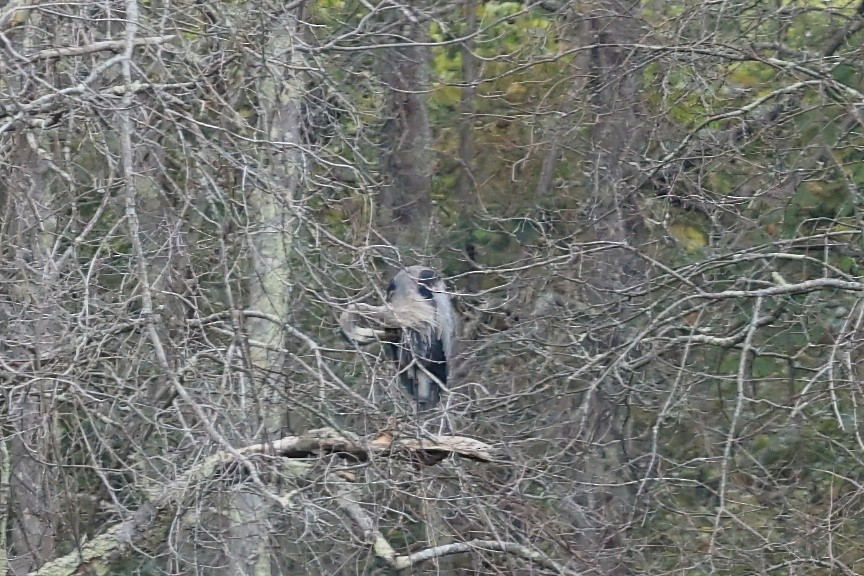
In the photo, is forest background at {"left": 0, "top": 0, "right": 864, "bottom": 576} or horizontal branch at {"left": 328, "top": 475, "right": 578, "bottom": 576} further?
horizontal branch at {"left": 328, "top": 475, "right": 578, "bottom": 576}

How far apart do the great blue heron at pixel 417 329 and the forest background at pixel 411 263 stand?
0.15 meters

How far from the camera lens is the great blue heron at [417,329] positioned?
4.59m

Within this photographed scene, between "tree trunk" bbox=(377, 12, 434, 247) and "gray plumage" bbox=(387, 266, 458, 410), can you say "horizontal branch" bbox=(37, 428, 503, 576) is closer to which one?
"gray plumage" bbox=(387, 266, 458, 410)

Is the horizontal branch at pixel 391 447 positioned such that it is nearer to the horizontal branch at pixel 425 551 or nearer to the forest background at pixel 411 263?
the forest background at pixel 411 263

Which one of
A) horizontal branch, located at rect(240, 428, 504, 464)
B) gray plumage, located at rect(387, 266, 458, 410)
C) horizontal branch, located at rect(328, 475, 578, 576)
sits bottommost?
gray plumage, located at rect(387, 266, 458, 410)

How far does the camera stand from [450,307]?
24.4 ft

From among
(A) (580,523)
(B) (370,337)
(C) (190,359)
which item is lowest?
(A) (580,523)

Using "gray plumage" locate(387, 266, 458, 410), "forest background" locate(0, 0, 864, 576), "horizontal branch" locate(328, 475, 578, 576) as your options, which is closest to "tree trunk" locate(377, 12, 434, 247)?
"forest background" locate(0, 0, 864, 576)

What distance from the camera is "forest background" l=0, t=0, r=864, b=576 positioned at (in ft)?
11.8

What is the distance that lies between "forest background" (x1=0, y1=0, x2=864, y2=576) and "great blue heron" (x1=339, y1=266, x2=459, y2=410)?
150 millimetres

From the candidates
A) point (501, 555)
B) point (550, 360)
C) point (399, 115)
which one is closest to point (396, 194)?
point (399, 115)

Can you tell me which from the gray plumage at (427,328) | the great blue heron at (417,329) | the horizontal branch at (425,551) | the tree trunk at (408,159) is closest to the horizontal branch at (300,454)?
the horizontal branch at (425,551)

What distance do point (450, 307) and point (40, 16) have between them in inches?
145

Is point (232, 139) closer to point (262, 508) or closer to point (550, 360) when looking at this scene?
point (262, 508)
